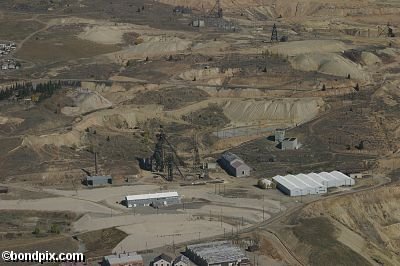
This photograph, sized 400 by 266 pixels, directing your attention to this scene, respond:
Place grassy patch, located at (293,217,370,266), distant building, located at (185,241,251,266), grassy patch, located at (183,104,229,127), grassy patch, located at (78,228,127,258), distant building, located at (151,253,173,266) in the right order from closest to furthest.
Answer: distant building, located at (151,253,173,266)
distant building, located at (185,241,251,266)
grassy patch, located at (293,217,370,266)
grassy patch, located at (78,228,127,258)
grassy patch, located at (183,104,229,127)

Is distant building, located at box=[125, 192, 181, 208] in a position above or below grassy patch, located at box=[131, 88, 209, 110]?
below

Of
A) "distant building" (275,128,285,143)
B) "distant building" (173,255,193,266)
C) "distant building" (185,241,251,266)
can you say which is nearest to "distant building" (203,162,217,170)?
"distant building" (275,128,285,143)

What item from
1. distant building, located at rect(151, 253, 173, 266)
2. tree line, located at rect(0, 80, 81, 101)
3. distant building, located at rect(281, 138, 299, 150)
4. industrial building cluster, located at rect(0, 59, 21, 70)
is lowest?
distant building, located at rect(151, 253, 173, 266)

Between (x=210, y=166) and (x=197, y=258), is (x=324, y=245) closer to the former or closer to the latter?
(x=197, y=258)

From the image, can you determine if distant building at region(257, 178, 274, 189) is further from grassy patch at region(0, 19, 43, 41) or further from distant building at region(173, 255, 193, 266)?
grassy patch at region(0, 19, 43, 41)

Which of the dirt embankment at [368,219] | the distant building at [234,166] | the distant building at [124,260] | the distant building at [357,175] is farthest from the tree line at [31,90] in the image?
the distant building at [124,260]

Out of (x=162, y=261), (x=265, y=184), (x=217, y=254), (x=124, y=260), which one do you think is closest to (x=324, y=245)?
(x=217, y=254)

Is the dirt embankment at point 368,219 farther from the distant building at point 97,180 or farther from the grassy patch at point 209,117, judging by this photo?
the grassy patch at point 209,117
